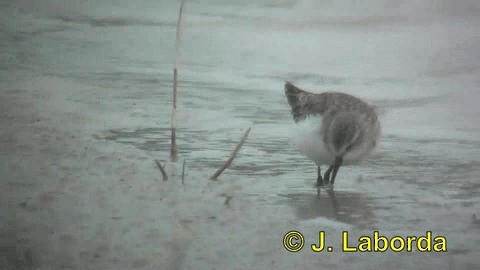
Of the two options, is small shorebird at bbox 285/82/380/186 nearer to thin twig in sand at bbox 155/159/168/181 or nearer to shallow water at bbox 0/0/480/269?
shallow water at bbox 0/0/480/269

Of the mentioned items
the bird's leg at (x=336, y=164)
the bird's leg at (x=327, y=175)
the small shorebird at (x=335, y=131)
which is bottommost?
the bird's leg at (x=327, y=175)

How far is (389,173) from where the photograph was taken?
4.25 metres

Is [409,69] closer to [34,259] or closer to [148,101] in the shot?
[148,101]

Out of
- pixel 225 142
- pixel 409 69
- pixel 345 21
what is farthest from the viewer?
pixel 345 21

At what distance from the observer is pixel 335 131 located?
3.92m

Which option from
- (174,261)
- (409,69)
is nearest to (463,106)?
(409,69)

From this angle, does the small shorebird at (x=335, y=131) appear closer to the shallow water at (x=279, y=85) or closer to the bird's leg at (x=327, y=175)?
the bird's leg at (x=327, y=175)

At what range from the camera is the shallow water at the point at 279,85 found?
3887 millimetres

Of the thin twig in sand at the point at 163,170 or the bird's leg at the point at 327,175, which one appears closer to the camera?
the thin twig in sand at the point at 163,170

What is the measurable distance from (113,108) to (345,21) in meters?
2.13

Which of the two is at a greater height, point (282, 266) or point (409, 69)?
point (409, 69)

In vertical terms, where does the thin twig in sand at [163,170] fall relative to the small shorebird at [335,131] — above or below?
below

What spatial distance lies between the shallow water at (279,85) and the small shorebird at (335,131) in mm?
157

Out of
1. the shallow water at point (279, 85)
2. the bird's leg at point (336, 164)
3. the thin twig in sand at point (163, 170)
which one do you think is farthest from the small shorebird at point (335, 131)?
the thin twig in sand at point (163, 170)
